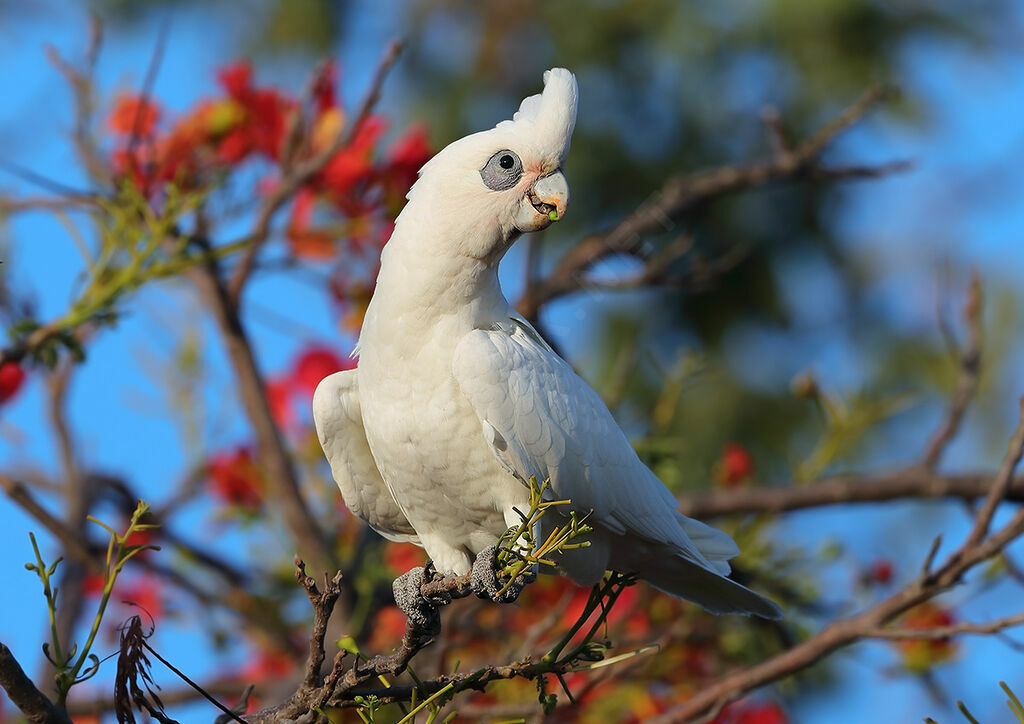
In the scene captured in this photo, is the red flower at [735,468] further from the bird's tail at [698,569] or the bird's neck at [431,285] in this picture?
the bird's neck at [431,285]

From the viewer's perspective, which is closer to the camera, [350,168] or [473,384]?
[473,384]

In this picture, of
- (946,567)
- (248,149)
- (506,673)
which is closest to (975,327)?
(946,567)

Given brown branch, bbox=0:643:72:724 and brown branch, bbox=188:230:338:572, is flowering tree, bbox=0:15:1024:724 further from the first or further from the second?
brown branch, bbox=0:643:72:724

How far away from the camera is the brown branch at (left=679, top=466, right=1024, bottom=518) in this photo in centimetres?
358

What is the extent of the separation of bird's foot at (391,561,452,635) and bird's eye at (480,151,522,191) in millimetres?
779

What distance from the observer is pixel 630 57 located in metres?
8.34

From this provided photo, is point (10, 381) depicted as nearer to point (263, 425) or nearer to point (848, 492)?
point (263, 425)

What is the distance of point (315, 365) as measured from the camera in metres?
4.23

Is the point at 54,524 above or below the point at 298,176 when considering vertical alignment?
below

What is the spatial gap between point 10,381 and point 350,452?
1.37 meters

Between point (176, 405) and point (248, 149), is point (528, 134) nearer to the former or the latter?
point (248, 149)

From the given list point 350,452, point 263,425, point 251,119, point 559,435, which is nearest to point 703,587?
point 559,435

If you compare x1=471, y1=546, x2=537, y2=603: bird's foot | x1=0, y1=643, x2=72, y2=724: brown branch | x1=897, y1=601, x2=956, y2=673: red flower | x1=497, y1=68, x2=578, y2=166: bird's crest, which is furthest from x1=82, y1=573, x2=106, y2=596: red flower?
x1=897, y1=601, x2=956, y2=673: red flower

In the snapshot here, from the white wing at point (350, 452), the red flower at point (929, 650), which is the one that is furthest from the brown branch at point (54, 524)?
the red flower at point (929, 650)
